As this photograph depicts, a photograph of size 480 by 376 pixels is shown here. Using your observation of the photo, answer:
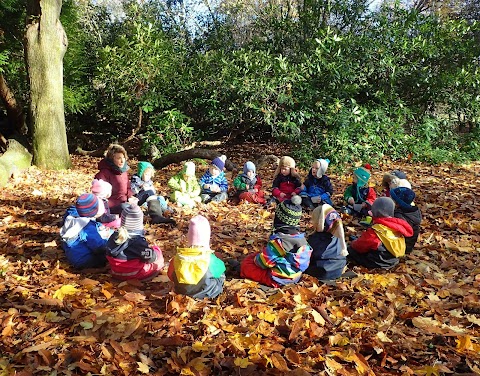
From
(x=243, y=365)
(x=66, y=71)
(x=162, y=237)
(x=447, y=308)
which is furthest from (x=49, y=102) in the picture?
(x=447, y=308)

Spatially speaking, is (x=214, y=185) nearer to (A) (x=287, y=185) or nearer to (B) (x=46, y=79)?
(A) (x=287, y=185)

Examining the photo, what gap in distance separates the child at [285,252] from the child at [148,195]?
2.36 metres

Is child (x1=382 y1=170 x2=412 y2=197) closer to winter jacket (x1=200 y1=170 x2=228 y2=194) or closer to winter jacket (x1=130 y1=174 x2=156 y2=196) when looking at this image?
winter jacket (x1=200 y1=170 x2=228 y2=194)

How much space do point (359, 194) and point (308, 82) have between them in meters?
4.12

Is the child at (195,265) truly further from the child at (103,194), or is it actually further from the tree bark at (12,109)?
the tree bark at (12,109)

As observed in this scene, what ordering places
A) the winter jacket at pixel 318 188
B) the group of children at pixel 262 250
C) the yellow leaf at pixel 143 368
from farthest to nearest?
the winter jacket at pixel 318 188 < the group of children at pixel 262 250 < the yellow leaf at pixel 143 368

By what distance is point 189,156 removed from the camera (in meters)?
9.75

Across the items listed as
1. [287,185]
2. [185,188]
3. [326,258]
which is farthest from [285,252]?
[185,188]

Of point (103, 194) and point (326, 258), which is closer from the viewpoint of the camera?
point (326, 258)

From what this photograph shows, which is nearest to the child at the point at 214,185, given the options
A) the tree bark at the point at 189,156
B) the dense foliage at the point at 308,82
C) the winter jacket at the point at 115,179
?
the winter jacket at the point at 115,179

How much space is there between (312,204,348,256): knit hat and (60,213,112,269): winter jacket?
2.40m

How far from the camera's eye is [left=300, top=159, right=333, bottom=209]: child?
6.86 m

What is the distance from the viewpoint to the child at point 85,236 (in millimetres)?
4332

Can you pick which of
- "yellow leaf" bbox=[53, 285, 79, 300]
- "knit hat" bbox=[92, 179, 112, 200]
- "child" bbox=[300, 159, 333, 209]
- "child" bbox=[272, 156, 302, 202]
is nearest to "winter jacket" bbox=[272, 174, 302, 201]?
"child" bbox=[272, 156, 302, 202]
